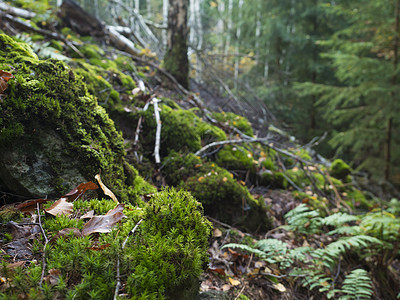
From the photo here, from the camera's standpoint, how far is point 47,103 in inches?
74.4

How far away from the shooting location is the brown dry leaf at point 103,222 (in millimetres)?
1306

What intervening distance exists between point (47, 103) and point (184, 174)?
6.21ft

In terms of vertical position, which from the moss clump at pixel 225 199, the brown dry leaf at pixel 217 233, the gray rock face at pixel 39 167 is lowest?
the brown dry leaf at pixel 217 233

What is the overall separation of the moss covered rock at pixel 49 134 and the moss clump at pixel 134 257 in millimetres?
546

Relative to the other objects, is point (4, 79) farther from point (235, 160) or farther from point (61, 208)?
point (235, 160)

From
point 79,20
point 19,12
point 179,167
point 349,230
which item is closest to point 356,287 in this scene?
point 349,230

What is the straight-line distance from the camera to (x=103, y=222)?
1.37m

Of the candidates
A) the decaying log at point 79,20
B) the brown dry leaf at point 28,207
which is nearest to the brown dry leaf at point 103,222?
the brown dry leaf at point 28,207

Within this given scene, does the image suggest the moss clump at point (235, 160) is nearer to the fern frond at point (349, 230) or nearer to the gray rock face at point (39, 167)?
the fern frond at point (349, 230)

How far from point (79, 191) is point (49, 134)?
1.89ft

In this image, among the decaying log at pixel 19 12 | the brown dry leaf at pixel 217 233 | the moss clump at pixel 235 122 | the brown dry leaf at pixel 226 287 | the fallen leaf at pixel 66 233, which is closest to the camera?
the fallen leaf at pixel 66 233

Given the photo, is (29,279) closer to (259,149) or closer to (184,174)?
(184,174)

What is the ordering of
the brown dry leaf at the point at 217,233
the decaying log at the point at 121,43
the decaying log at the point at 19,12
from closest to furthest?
the brown dry leaf at the point at 217,233 < the decaying log at the point at 19,12 < the decaying log at the point at 121,43

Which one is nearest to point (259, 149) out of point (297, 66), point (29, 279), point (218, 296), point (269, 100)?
point (218, 296)
